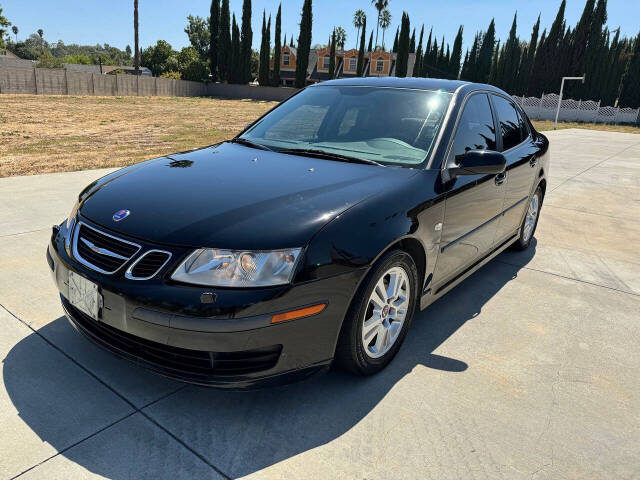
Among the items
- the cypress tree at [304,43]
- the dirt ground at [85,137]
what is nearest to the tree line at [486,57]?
the cypress tree at [304,43]

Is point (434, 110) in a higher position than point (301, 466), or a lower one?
higher

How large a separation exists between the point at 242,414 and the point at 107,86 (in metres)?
40.4

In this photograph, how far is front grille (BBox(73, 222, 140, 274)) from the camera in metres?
2.23

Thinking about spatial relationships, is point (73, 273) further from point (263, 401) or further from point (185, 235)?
point (263, 401)

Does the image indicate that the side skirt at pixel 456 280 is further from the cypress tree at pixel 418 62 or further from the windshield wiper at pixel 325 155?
the cypress tree at pixel 418 62

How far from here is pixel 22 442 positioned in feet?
6.88

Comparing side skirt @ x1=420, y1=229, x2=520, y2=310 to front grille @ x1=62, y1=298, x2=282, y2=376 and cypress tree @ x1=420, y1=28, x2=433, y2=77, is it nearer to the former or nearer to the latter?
front grille @ x1=62, y1=298, x2=282, y2=376

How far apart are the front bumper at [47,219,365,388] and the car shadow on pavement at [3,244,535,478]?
0.83ft

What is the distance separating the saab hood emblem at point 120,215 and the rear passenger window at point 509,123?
9.67 feet

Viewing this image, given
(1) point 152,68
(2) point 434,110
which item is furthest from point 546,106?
(1) point 152,68

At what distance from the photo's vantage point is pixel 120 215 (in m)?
2.40

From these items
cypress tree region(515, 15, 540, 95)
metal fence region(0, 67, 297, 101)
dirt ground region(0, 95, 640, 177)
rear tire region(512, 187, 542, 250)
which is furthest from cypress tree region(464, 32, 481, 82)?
rear tire region(512, 187, 542, 250)

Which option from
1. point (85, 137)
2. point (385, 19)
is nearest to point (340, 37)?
point (385, 19)

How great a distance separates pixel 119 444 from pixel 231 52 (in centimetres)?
5524
